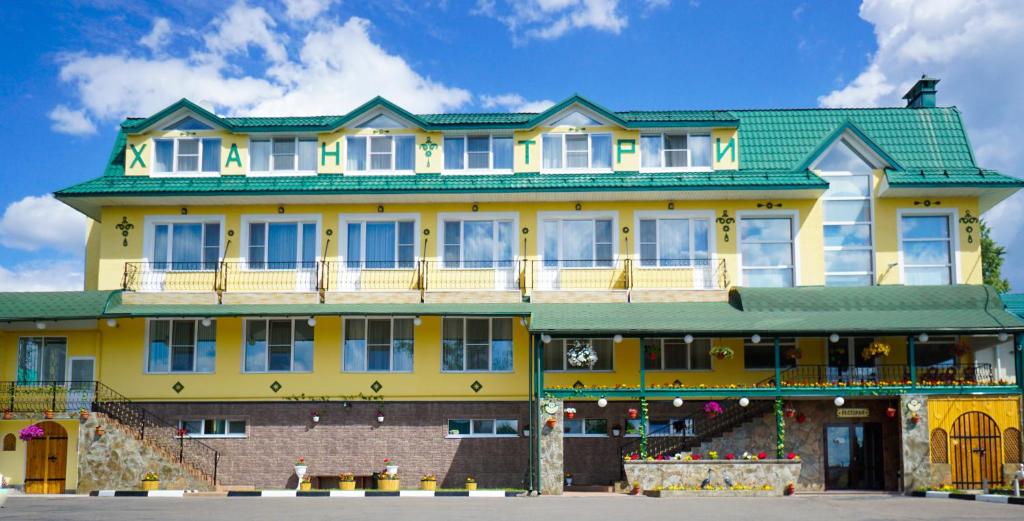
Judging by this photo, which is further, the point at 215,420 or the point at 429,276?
the point at 429,276

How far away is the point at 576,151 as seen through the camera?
104ft

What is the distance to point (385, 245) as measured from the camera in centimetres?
3123

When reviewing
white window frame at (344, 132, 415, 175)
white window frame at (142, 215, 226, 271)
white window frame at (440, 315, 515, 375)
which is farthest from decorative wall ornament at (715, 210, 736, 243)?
white window frame at (142, 215, 226, 271)

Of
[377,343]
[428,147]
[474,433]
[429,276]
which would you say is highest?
[428,147]

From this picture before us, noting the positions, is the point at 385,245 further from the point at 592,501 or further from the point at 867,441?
the point at 867,441

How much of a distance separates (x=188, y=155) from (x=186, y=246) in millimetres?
2880

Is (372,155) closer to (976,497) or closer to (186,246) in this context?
(186,246)

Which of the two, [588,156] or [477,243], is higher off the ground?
[588,156]

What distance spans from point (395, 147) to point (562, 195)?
5.43 metres

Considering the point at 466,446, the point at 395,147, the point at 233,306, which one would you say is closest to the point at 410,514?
the point at 466,446

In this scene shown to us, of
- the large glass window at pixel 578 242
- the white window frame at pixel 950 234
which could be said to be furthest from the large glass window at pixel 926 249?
the large glass window at pixel 578 242

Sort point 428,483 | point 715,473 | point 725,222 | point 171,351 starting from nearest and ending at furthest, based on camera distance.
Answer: point 715,473
point 428,483
point 171,351
point 725,222

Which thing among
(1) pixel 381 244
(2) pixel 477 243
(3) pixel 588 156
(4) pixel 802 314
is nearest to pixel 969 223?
(4) pixel 802 314

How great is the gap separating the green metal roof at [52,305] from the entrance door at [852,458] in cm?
2061
